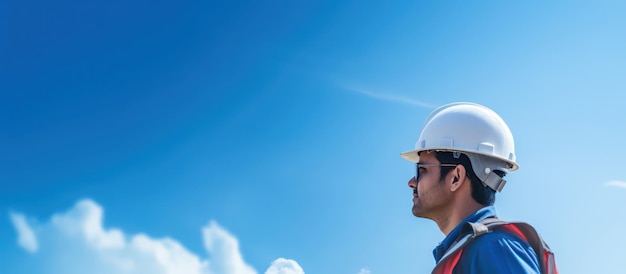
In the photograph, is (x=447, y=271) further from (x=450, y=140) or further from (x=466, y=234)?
(x=450, y=140)

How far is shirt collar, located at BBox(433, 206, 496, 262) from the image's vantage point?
18.8 feet

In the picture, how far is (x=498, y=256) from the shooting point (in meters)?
4.86

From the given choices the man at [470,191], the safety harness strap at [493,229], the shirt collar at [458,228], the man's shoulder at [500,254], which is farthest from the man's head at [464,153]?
the man's shoulder at [500,254]

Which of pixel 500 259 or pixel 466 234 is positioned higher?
pixel 466 234

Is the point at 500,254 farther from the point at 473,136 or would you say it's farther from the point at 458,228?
the point at 473,136

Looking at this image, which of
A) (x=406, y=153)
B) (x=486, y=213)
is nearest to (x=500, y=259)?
(x=486, y=213)

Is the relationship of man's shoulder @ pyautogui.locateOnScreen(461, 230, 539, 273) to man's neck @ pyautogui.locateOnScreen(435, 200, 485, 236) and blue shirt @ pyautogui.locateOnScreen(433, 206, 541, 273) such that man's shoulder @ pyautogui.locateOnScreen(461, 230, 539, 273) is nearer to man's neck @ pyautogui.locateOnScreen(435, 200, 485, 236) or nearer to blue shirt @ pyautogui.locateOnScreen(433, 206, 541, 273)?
blue shirt @ pyautogui.locateOnScreen(433, 206, 541, 273)

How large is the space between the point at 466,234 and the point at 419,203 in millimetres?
1058

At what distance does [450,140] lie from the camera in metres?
7.06

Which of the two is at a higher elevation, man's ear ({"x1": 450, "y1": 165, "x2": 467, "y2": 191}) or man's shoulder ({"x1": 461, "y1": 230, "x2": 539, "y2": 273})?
man's ear ({"x1": 450, "y1": 165, "x2": 467, "y2": 191})

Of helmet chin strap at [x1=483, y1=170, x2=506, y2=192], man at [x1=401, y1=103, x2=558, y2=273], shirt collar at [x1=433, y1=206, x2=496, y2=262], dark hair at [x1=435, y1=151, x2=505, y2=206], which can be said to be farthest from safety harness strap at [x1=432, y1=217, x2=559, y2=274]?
helmet chin strap at [x1=483, y1=170, x2=506, y2=192]

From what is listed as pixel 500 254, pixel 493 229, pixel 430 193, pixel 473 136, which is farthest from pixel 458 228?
pixel 473 136

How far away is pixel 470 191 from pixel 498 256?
53.9 inches

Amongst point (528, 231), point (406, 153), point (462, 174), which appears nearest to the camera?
point (528, 231)
